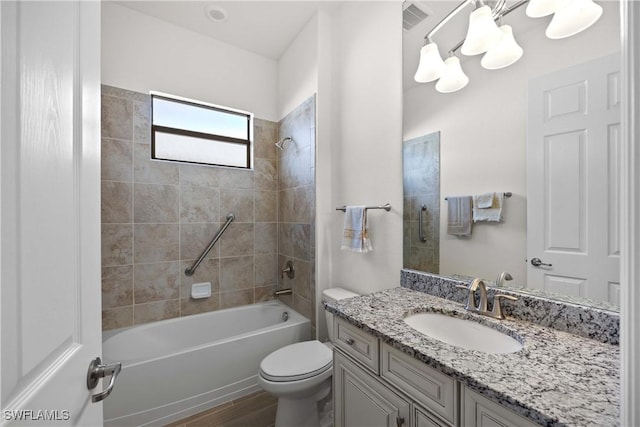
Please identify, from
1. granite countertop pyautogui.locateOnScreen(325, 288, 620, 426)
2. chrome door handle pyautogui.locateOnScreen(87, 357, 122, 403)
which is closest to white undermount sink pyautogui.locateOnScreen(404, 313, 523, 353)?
granite countertop pyautogui.locateOnScreen(325, 288, 620, 426)

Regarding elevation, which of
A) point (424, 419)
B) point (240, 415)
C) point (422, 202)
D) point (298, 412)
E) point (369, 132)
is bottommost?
point (240, 415)

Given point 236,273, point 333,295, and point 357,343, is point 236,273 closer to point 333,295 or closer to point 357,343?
point 333,295

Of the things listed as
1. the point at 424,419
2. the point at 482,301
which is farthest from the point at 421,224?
the point at 424,419

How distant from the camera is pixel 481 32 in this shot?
1122 mm

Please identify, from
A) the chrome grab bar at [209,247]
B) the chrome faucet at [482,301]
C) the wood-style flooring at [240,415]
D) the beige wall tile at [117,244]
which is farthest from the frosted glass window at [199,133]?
the chrome faucet at [482,301]

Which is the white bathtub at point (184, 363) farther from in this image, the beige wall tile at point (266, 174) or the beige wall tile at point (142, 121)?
the beige wall tile at point (142, 121)

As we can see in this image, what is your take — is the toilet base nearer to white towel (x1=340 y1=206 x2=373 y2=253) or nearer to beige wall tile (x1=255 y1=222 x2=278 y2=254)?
white towel (x1=340 y1=206 x2=373 y2=253)

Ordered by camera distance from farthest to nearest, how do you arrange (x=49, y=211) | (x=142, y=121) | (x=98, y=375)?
(x=142, y=121) < (x=98, y=375) < (x=49, y=211)

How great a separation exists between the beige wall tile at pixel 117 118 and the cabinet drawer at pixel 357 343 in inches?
84.1

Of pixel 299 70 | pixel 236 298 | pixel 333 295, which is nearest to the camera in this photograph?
pixel 333 295

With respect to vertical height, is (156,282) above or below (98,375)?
below

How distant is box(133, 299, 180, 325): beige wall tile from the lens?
2.07 m

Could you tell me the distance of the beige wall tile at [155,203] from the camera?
206cm

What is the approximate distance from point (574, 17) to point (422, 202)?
889 mm
